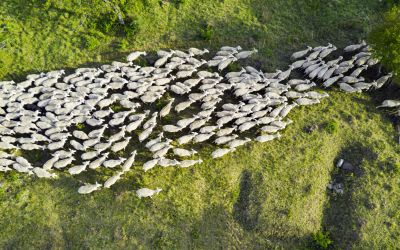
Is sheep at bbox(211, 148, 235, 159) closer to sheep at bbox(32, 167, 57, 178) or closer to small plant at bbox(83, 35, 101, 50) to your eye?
sheep at bbox(32, 167, 57, 178)

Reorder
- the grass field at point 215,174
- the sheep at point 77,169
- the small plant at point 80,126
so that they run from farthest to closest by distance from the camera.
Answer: the small plant at point 80,126, the sheep at point 77,169, the grass field at point 215,174

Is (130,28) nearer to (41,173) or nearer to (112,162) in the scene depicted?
(112,162)

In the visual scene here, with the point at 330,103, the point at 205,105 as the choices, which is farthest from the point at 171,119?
the point at 330,103

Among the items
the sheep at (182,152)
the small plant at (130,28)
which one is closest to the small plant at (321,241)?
the sheep at (182,152)

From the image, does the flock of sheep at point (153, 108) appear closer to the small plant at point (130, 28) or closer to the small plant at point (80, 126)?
the small plant at point (80, 126)

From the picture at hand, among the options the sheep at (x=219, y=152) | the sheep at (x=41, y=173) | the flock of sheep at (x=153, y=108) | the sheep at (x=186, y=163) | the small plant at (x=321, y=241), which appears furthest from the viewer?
the sheep at (x=219, y=152)

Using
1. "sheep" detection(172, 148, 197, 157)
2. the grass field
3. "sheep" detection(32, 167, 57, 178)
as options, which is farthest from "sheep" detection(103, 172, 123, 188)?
"sheep" detection(172, 148, 197, 157)

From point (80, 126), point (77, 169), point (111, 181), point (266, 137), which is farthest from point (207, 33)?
point (77, 169)
